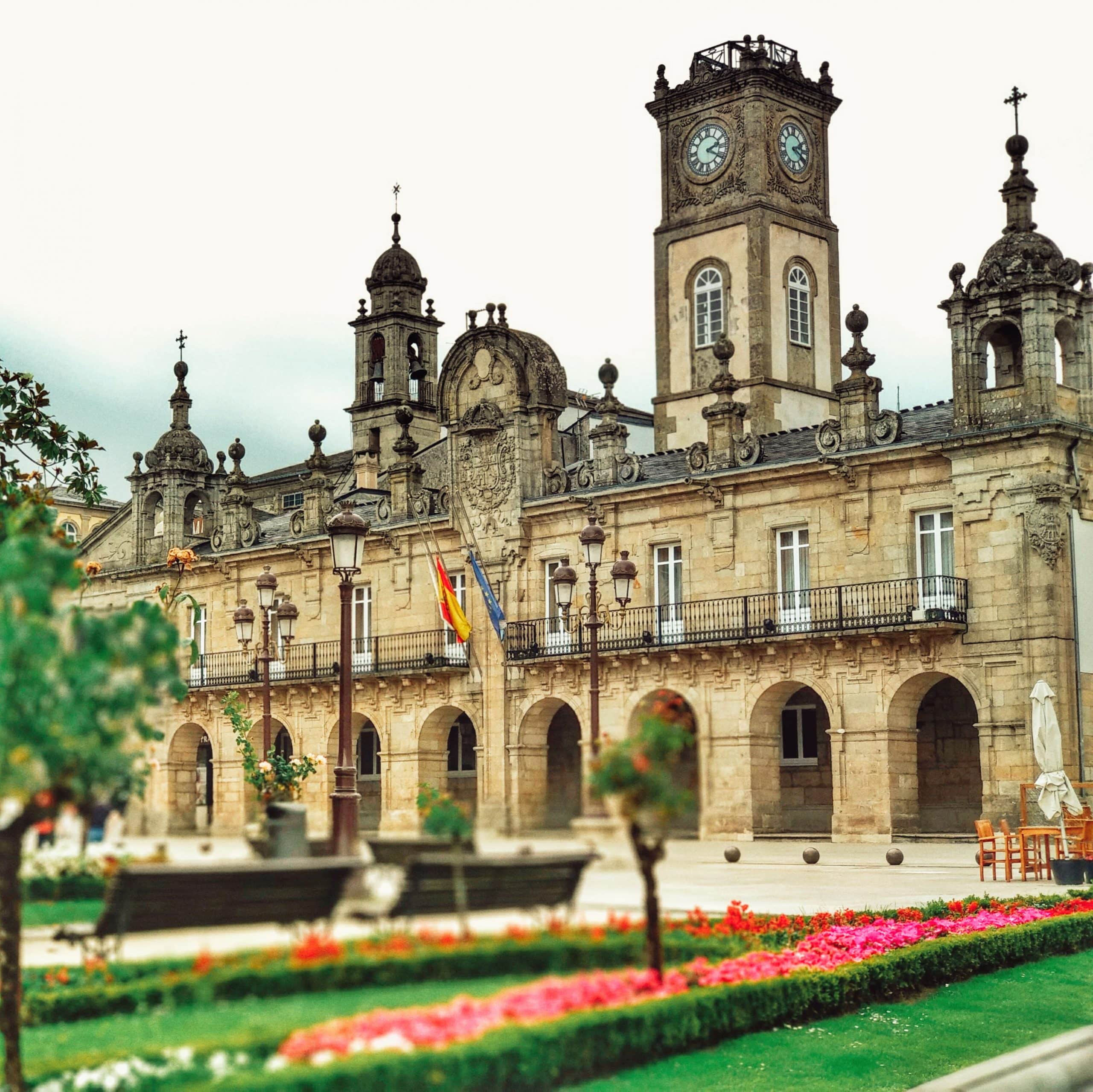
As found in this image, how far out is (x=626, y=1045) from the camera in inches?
178

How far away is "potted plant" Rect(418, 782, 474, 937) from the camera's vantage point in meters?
4.09

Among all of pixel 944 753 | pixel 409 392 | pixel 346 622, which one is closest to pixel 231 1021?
pixel 346 622

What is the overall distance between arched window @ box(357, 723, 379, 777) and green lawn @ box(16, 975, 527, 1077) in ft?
124

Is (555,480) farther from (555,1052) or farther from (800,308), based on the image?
(555,1052)

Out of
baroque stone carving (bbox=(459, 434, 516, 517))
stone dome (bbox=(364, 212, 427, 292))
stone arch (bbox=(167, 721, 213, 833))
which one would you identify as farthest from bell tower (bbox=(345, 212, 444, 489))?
baroque stone carving (bbox=(459, 434, 516, 517))

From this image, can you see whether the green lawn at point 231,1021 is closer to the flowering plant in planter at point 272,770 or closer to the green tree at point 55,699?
the green tree at point 55,699

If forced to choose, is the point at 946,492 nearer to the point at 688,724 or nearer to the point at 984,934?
the point at 984,934

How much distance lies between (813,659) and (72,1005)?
2802 cm

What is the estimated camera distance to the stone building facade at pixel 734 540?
29625mm

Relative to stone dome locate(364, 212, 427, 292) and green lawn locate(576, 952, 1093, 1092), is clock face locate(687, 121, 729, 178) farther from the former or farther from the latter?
green lawn locate(576, 952, 1093, 1092)

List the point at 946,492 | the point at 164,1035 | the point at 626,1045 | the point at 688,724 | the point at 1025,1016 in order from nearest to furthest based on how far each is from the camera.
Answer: the point at 164,1035, the point at 626,1045, the point at 688,724, the point at 1025,1016, the point at 946,492

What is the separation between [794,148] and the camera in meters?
42.4

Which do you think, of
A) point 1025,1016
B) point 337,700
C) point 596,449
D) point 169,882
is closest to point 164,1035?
point 169,882

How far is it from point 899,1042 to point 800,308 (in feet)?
111
